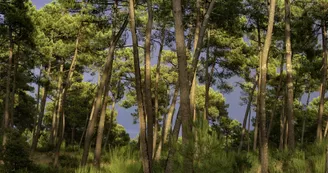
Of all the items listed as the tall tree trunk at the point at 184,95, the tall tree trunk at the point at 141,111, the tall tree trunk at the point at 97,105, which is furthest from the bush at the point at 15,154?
the tall tree trunk at the point at 184,95

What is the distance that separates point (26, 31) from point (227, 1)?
9.90 m

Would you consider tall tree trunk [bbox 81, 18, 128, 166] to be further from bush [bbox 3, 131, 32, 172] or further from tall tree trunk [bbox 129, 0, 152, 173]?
tall tree trunk [bbox 129, 0, 152, 173]

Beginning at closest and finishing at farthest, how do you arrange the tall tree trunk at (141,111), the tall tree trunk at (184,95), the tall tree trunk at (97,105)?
the tall tree trunk at (184,95)
the tall tree trunk at (141,111)
the tall tree trunk at (97,105)

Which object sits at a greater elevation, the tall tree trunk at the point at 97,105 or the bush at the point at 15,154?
the tall tree trunk at the point at 97,105

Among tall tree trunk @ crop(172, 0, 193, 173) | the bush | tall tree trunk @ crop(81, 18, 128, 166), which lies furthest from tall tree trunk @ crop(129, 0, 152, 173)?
the bush

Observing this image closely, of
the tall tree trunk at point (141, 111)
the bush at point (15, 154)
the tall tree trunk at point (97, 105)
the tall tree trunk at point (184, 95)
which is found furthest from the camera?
the tall tree trunk at point (97, 105)

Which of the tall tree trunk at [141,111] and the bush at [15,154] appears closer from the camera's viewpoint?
the tall tree trunk at [141,111]

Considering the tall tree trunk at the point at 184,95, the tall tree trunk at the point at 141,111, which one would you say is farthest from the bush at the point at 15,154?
the tall tree trunk at the point at 184,95

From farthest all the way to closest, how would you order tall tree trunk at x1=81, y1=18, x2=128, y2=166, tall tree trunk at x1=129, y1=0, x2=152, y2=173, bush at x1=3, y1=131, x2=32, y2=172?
tall tree trunk at x1=81, y1=18, x2=128, y2=166, bush at x1=3, y1=131, x2=32, y2=172, tall tree trunk at x1=129, y1=0, x2=152, y2=173

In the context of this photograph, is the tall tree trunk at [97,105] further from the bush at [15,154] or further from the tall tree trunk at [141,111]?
the tall tree trunk at [141,111]

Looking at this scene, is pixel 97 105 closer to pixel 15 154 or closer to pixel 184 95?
pixel 15 154

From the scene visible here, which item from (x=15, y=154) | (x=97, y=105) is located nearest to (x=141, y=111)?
(x=97, y=105)

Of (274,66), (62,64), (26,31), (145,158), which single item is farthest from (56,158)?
(274,66)

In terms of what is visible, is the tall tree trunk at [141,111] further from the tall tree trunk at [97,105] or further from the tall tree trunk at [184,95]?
the tall tree trunk at [97,105]
